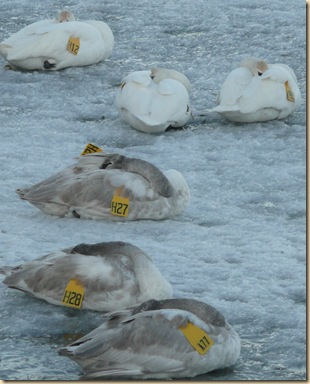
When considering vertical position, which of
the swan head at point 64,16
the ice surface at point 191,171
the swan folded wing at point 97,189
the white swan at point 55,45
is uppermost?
the swan head at point 64,16

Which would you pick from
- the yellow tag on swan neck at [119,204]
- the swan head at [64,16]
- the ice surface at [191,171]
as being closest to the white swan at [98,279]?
the ice surface at [191,171]

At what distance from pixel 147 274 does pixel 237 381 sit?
92 centimetres

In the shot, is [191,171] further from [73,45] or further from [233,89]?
[73,45]

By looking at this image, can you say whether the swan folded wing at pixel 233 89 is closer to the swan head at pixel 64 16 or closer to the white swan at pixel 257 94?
the white swan at pixel 257 94

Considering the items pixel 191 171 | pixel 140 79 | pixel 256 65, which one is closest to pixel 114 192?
pixel 191 171

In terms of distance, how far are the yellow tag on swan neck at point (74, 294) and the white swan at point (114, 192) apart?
1504mm

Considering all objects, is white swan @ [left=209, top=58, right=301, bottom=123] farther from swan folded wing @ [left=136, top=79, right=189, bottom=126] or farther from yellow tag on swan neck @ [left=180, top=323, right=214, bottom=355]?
yellow tag on swan neck @ [left=180, top=323, right=214, bottom=355]

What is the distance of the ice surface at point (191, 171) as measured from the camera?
22.9ft

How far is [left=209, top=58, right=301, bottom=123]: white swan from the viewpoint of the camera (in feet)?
34.8

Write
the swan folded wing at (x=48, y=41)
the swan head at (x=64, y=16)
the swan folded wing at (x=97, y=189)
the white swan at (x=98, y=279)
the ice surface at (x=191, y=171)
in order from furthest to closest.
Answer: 1. the swan head at (x=64, y=16)
2. the swan folded wing at (x=48, y=41)
3. the swan folded wing at (x=97, y=189)
4. the white swan at (x=98, y=279)
5. the ice surface at (x=191, y=171)

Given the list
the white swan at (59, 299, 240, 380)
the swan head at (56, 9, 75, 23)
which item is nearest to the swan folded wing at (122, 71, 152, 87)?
the swan head at (56, 9, 75, 23)

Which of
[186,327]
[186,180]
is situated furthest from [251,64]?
[186,327]

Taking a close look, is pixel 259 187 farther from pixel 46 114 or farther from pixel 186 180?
pixel 46 114

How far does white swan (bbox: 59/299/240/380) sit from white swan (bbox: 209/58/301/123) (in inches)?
171
